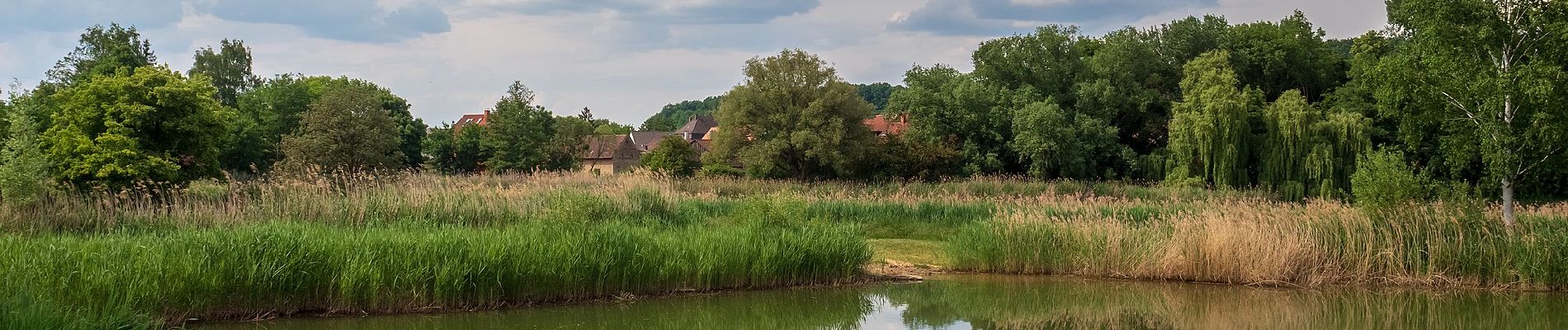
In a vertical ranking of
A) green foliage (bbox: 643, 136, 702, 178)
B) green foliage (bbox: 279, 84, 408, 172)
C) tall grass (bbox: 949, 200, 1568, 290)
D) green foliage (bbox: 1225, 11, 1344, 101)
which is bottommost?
tall grass (bbox: 949, 200, 1568, 290)

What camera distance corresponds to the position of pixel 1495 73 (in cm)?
1778

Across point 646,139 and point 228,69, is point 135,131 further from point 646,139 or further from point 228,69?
point 646,139

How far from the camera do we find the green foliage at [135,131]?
68.6ft

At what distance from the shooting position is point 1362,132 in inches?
1374

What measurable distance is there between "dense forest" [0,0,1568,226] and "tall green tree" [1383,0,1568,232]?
41 mm

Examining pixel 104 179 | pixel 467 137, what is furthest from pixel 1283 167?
pixel 467 137

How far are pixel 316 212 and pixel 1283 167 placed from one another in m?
29.9

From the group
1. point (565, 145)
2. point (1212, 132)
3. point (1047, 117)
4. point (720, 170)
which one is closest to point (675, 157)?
point (720, 170)

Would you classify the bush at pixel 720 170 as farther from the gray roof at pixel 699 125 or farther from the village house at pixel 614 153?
the gray roof at pixel 699 125

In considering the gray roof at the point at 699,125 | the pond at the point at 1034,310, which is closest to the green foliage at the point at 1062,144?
the pond at the point at 1034,310

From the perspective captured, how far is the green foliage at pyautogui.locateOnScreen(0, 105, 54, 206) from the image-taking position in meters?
16.1

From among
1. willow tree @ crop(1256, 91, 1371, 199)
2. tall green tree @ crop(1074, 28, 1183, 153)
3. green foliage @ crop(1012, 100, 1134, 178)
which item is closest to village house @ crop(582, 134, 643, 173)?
tall green tree @ crop(1074, 28, 1183, 153)

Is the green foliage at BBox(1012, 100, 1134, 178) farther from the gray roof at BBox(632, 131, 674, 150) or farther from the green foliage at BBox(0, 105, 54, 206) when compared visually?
the gray roof at BBox(632, 131, 674, 150)

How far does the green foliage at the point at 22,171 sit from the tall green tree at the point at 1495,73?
70.6 ft
